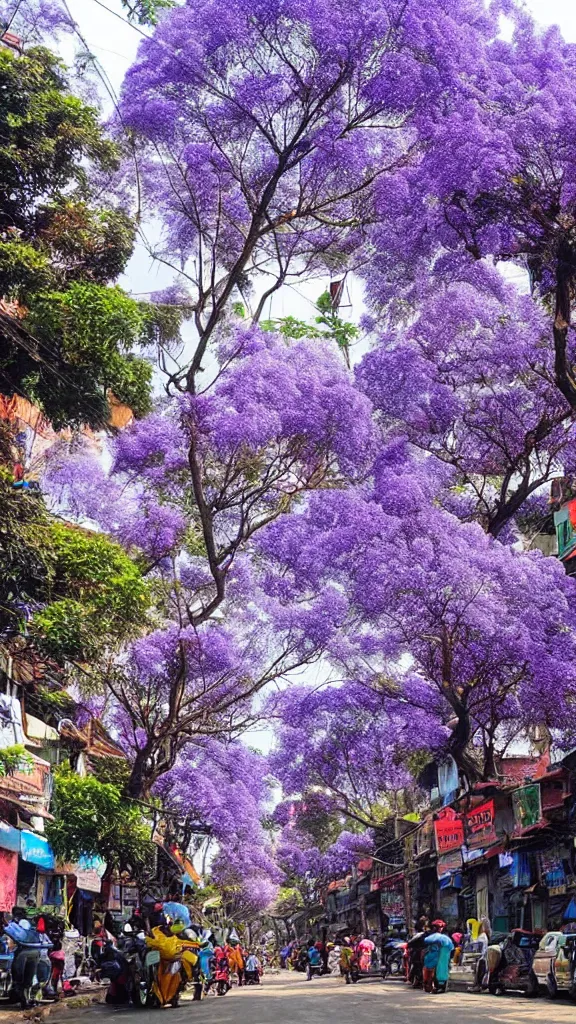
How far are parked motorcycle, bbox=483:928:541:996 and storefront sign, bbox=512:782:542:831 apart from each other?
4.69 m

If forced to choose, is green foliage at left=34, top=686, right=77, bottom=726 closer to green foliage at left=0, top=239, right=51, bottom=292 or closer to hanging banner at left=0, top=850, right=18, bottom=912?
hanging banner at left=0, top=850, right=18, bottom=912

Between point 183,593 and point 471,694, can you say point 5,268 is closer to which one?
point 183,593

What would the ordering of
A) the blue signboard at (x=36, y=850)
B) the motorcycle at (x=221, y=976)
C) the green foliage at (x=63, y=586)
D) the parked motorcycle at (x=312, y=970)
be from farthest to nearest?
the parked motorcycle at (x=312, y=970) → the blue signboard at (x=36, y=850) → the motorcycle at (x=221, y=976) → the green foliage at (x=63, y=586)

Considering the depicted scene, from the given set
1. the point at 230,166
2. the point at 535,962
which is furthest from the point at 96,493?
the point at 535,962

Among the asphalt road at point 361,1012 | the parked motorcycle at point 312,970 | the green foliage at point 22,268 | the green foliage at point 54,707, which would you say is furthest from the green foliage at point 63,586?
the parked motorcycle at point 312,970

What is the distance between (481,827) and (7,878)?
11.7 meters

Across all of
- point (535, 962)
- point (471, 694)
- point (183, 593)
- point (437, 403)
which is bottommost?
point (535, 962)

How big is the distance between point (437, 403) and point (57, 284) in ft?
26.7

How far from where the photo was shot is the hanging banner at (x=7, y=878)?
2094cm

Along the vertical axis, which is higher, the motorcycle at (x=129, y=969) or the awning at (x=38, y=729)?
the awning at (x=38, y=729)

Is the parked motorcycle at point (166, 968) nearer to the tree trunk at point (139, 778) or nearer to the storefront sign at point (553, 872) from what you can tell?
the tree trunk at point (139, 778)

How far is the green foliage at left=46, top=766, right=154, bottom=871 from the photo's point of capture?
21.4 m

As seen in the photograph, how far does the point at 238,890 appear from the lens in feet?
201

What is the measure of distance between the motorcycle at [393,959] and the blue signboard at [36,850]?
9.66 metres
